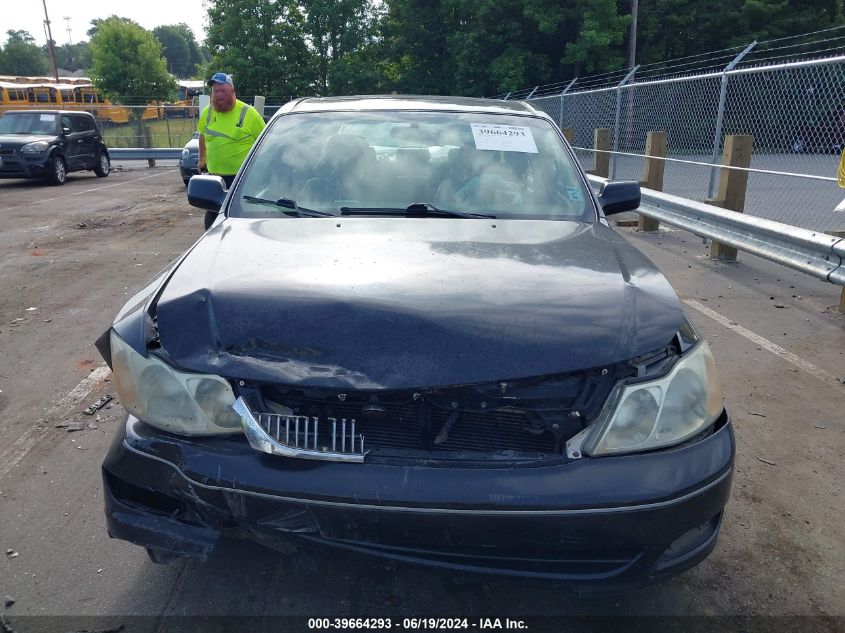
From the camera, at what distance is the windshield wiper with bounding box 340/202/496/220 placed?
10.3 ft

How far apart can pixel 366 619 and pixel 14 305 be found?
5310 mm

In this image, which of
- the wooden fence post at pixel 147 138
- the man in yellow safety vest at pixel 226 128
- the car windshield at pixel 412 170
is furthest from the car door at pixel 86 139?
the car windshield at pixel 412 170

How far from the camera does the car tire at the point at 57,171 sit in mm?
16288

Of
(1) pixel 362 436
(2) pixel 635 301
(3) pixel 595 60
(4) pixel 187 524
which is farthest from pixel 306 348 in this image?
(3) pixel 595 60

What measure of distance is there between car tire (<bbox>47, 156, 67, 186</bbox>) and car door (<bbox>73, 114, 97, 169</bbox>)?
89 cm

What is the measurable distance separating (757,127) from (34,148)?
15.3m

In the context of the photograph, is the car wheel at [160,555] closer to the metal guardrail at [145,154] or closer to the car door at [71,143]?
the car door at [71,143]

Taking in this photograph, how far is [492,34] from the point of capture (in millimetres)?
32469

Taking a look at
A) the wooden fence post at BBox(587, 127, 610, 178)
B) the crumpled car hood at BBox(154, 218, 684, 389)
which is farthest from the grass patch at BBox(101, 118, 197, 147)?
the crumpled car hood at BBox(154, 218, 684, 389)

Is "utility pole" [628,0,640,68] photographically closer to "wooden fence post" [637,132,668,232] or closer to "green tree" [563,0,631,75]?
"green tree" [563,0,631,75]

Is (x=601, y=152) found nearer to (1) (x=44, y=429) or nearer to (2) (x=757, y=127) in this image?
(2) (x=757, y=127)

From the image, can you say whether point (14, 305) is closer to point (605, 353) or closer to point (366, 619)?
point (366, 619)

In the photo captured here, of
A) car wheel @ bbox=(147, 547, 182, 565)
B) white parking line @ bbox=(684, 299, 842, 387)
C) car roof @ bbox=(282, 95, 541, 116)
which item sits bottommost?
white parking line @ bbox=(684, 299, 842, 387)

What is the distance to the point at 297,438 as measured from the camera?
194 cm
